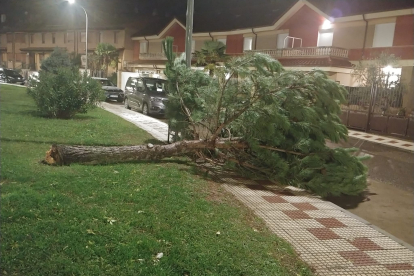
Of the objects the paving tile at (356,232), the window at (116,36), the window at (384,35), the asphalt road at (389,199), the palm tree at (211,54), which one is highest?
the window at (116,36)

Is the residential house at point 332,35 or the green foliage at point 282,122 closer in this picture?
the green foliage at point 282,122

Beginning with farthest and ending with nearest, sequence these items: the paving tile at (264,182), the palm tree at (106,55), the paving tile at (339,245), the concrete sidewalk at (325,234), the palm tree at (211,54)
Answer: the palm tree at (106,55) → the palm tree at (211,54) → the paving tile at (264,182) → the paving tile at (339,245) → the concrete sidewalk at (325,234)

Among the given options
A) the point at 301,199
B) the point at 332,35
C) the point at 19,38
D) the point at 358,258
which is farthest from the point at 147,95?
the point at 19,38

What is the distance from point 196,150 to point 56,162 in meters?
2.78

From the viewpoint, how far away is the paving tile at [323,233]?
4.65 meters

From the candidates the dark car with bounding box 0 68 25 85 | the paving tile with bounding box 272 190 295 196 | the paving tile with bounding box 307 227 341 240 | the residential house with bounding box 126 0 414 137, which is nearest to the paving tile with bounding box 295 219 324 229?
the paving tile with bounding box 307 227 341 240

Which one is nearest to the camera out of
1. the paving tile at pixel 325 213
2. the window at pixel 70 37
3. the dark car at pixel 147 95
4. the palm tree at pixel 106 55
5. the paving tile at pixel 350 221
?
the paving tile at pixel 350 221

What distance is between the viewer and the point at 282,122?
657cm

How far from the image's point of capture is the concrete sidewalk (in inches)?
156

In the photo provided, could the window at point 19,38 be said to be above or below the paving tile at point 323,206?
above

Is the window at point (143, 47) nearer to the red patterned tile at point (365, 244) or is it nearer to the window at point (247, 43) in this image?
the window at point (247, 43)

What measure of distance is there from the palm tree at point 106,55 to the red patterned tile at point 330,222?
3662 cm

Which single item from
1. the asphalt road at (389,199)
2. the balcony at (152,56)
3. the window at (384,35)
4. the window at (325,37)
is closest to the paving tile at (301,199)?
the asphalt road at (389,199)

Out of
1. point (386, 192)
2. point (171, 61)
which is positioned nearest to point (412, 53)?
point (386, 192)
